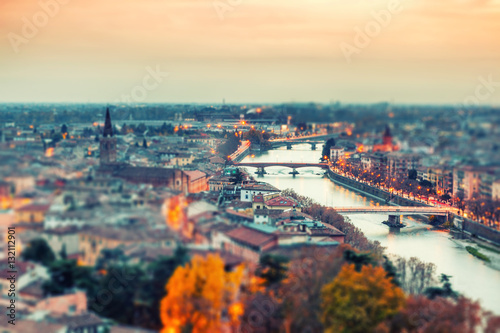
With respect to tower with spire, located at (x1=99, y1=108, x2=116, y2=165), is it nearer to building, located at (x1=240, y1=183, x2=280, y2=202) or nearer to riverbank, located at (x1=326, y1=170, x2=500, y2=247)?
building, located at (x1=240, y1=183, x2=280, y2=202)

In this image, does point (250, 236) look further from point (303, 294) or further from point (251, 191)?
point (251, 191)

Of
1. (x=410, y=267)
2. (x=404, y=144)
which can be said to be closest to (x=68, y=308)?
(x=404, y=144)

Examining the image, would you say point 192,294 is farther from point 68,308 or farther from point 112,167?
point 112,167

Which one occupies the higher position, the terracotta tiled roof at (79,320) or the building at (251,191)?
the building at (251,191)

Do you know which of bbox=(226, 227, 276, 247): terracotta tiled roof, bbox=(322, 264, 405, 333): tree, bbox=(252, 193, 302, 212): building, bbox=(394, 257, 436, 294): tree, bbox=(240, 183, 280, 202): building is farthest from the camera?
bbox=(240, 183, 280, 202): building

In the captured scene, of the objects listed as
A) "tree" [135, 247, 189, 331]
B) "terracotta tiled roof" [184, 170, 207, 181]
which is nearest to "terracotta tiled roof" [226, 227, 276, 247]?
"tree" [135, 247, 189, 331]

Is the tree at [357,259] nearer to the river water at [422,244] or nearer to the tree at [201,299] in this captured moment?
the tree at [201,299]

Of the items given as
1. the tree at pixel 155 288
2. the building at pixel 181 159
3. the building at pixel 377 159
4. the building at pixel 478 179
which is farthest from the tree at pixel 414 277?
the building at pixel 181 159
